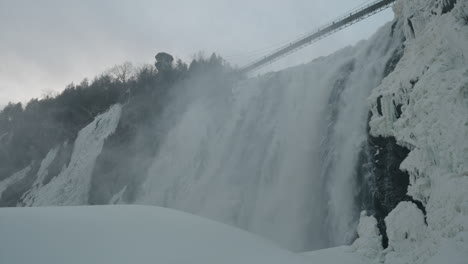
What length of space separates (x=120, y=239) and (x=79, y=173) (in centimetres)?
2353

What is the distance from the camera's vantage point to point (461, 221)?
17.5ft

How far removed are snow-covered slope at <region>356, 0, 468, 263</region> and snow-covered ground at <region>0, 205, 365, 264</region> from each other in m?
2.61

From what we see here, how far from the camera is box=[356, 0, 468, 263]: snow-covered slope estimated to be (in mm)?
5680

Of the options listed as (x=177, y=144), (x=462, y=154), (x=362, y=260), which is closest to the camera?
(x=462, y=154)

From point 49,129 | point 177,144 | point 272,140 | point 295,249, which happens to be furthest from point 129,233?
point 49,129

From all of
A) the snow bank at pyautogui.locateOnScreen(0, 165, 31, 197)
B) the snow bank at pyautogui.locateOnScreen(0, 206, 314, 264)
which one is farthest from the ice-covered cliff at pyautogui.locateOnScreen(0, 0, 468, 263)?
the snow bank at pyautogui.locateOnScreen(0, 165, 31, 197)

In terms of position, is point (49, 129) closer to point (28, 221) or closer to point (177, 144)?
point (177, 144)

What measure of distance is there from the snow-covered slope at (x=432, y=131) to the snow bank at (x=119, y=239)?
260 centimetres

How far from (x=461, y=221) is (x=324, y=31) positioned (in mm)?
22389

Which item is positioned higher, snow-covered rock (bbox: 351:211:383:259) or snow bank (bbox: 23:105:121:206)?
snow bank (bbox: 23:105:121:206)

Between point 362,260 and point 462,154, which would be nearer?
point 462,154

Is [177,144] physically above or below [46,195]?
above

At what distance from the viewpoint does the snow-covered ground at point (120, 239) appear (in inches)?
144

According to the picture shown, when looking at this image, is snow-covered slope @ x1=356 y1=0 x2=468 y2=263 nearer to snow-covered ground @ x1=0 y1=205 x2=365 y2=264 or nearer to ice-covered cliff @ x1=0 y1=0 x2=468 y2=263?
ice-covered cliff @ x1=0 y1=0 x2=468 y2=263
